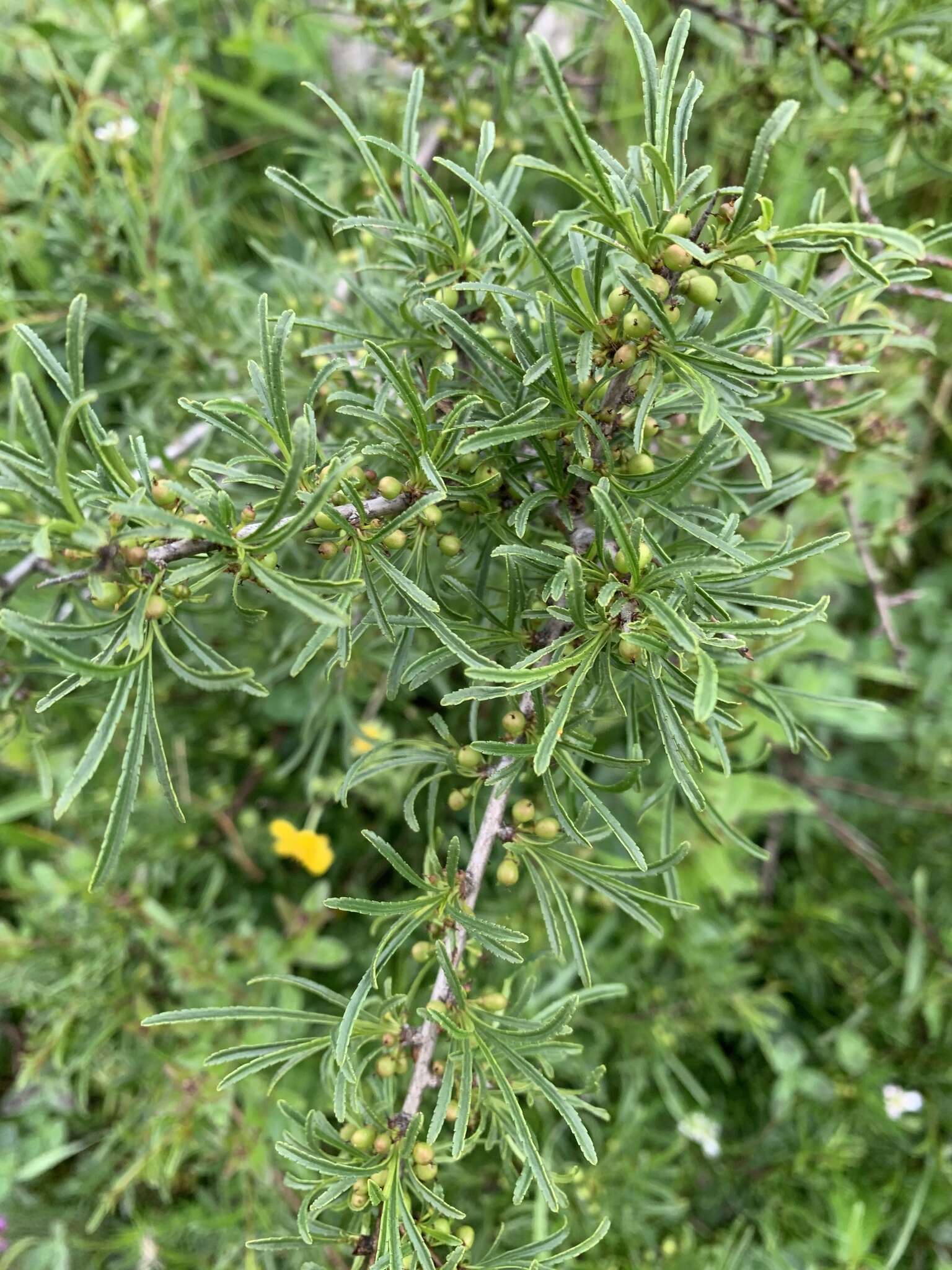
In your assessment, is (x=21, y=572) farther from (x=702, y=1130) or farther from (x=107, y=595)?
(x=702, y=1130)

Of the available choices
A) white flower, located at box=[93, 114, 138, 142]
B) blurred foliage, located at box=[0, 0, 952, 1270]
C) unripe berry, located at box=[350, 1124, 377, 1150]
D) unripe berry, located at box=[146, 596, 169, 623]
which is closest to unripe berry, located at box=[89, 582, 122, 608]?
unripe berry, located at box=[146, 596, 169, 623]

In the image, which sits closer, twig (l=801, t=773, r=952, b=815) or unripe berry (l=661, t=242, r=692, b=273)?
unripe berry (l=661, t=242, r=692, b=273)

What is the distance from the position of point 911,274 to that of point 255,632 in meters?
1.21

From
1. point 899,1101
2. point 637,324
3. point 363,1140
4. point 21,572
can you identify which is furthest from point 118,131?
point 899,1101

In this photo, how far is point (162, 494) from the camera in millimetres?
708

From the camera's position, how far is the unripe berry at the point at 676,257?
0.64 metres

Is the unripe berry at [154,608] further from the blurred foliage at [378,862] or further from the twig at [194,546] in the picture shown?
the blurred foliage at [378,862]

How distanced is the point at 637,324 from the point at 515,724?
1.21 feet

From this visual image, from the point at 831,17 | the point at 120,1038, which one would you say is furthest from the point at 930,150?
the point at 120,1038

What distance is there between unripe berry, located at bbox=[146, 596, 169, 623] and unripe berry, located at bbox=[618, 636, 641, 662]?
37cm

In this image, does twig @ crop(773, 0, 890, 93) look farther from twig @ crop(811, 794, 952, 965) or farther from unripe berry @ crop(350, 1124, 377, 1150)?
unripe berry @ crop(350, 1124, 377, 1150)

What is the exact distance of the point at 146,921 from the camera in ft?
5.80

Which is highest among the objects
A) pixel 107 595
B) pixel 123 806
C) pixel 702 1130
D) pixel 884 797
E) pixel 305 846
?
pixel 107 595

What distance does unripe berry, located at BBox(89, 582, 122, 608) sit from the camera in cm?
65
